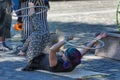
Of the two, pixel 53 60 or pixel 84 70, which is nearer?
pixel 53 60

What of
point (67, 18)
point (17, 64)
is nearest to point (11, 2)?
point (17, 64)

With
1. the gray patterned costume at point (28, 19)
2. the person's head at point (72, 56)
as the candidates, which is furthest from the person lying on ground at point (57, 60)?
the gray patterned costume at point (28, 19)

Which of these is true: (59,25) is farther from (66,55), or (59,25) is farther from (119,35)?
(66,55)

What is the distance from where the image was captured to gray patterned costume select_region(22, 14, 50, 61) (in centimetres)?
895

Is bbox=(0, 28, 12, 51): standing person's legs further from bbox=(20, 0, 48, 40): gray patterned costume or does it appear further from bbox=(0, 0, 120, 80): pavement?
bbox=(20, 0, 48, 40): gray patterned costume

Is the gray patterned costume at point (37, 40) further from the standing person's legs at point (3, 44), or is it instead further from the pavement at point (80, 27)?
the standing person's legs at point (3, 44)

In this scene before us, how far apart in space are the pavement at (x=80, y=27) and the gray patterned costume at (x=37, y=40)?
1.34ft

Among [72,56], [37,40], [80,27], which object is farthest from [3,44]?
[80,27]

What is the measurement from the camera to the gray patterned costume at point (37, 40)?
8953 millimetres

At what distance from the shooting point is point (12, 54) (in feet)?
34.3

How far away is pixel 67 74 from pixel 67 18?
9.67m

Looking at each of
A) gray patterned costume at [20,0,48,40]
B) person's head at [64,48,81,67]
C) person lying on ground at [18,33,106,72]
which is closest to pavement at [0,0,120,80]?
person lying on ground at [18,33,106,72]

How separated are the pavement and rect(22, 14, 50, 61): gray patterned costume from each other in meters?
0.41

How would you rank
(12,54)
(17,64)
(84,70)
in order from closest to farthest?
(84,70) < (17,64) < (12,54)
